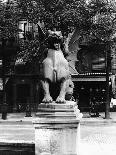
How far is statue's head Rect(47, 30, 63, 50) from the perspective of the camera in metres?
10.2

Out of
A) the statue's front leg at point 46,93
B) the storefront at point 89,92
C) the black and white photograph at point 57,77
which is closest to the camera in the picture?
the black and white photograph at point 57,77

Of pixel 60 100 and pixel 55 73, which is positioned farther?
pixel 55 73

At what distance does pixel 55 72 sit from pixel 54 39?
2.92ft

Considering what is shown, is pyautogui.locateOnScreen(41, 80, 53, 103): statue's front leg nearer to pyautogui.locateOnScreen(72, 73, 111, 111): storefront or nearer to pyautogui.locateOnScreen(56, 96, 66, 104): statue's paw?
pyautogui.locateOnScreen(56, 96, 66, 104): statue's paw

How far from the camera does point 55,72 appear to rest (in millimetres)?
10117

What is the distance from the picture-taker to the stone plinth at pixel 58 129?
967cm

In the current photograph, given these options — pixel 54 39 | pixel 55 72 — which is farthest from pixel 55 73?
pixel 54 39

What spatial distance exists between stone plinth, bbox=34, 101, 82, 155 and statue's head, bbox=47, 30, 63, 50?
1609mm

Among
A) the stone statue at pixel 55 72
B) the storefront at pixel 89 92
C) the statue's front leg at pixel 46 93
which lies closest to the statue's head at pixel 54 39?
the stone statue at pixel 55 72

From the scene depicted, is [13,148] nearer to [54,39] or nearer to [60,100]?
[60,100]

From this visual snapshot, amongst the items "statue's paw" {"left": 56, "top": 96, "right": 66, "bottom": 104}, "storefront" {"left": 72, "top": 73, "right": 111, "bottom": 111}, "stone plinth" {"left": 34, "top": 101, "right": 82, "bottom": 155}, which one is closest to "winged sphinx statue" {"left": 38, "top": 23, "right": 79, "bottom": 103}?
"statue's paw" {"left": 56, "top": 96, "right": 66, "bottom": 104}

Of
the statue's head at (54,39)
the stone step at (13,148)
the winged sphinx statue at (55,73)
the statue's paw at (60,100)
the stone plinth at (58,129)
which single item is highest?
the statue's head at (54,39)

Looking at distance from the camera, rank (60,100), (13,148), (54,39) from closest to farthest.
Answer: (60,100)
(54,39)
(13,148)

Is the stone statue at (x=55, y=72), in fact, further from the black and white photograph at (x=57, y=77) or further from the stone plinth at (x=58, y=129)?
the stone plinth at (x=58, y=129)
